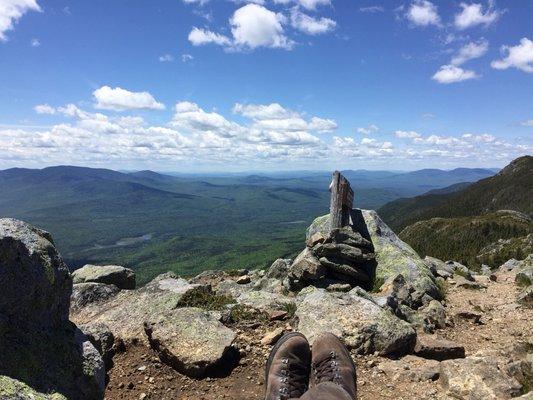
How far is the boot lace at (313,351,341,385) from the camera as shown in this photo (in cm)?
648

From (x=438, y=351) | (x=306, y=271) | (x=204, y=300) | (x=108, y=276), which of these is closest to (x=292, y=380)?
(x=438, y=351)

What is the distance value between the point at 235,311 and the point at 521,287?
44.4ft

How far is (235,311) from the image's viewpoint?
11719mm

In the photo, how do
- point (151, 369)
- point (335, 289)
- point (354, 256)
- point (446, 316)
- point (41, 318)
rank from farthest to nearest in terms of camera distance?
point (354, 256) < point (335, 289) < point (446, 316) < point (151, 369) < point (41, 318)

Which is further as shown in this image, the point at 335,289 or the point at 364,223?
the point at 364,223

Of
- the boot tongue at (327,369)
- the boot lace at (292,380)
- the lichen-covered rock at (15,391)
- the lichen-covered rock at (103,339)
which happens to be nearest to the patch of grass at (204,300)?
the lichen-covered rock at (103,339)

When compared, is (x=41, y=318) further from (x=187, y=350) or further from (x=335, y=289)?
(x=335, y=289)

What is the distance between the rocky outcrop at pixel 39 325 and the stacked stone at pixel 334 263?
424 inches

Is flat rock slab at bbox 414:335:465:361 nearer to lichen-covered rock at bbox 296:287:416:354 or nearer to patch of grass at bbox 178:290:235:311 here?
lichen-covered rock at bbox 296:287:416:354

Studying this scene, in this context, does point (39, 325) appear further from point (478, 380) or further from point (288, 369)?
point (478, 380)

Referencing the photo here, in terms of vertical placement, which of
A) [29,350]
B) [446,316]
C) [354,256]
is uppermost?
[29,350]

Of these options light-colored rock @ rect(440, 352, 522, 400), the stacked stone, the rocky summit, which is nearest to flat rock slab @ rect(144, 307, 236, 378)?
the rocky summit

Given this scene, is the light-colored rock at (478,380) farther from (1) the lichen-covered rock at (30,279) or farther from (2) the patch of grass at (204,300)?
(1) the lichen-covered rock at (30,279)

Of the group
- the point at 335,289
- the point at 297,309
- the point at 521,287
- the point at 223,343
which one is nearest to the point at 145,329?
the point at 223,343
